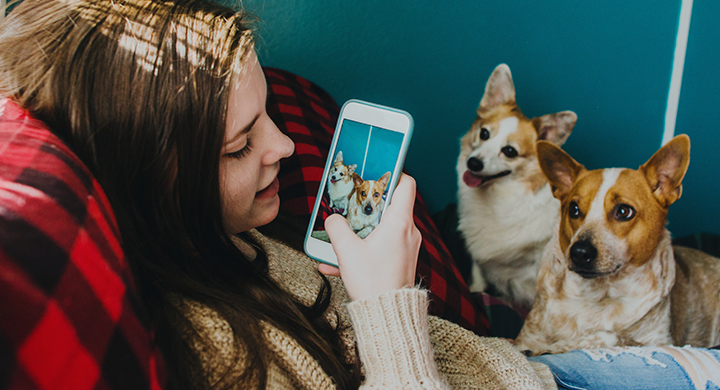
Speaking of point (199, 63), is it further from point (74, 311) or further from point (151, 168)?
point (74, 311)

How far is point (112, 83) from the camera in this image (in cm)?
46

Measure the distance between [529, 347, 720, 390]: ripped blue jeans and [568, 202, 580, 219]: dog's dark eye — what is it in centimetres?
25

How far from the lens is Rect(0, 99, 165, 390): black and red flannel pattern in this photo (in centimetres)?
29

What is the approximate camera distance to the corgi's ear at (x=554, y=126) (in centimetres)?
91

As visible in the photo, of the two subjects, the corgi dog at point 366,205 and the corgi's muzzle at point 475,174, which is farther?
the corgi's muzzle at point 475,174

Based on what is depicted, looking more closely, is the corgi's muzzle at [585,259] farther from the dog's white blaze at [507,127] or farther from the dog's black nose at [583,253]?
the dog's white blaze at [507,127]

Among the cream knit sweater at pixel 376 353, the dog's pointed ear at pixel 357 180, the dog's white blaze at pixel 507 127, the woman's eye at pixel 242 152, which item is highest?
the dog's white blaze at pixel 507 127

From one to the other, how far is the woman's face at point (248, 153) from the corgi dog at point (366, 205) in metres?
0.14

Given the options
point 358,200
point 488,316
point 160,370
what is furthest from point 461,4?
point 160,370

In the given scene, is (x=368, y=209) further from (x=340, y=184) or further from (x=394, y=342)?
(x=394, y=342)

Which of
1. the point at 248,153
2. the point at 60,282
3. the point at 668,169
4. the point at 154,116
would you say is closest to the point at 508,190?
the point at 668,169

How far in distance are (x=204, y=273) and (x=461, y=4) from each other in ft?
3.03

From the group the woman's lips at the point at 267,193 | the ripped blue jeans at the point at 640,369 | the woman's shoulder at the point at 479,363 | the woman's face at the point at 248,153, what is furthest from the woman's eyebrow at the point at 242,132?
the ripped blue jeans at the point at 640,369

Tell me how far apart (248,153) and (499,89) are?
0.65 meters
